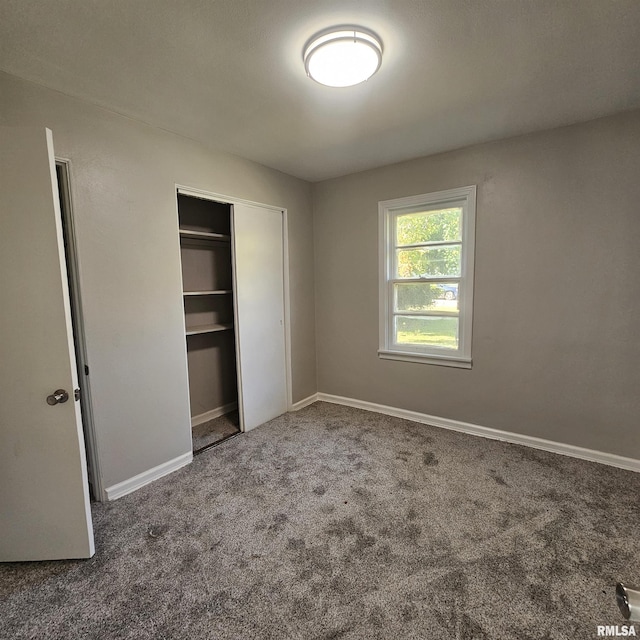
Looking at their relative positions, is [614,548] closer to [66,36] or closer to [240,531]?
[240,531]

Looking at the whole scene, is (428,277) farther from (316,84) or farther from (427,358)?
(316,84)

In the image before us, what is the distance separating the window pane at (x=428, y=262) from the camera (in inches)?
125

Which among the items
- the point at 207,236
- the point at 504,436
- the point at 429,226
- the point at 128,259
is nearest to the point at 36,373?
the point at 128,259

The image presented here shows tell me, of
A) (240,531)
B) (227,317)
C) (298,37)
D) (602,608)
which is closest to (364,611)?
(240,531)

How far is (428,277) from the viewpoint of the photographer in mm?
3316

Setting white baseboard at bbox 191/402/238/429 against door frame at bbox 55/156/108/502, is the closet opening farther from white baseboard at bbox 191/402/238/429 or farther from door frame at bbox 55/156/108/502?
door frame at bbox 55/156/108/502

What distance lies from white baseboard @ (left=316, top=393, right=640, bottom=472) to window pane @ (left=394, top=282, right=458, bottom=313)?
1.09m

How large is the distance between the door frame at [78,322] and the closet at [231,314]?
2.69ft

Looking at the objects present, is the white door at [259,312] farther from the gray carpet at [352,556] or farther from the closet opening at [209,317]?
the gray carpet at [352,556]

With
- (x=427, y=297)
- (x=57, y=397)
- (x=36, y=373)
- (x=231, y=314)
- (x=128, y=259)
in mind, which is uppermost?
(x=128, y=259)

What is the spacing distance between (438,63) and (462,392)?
2.59 metres

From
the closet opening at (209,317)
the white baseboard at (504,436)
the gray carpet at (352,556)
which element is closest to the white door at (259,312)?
the closet opening at (209,317)

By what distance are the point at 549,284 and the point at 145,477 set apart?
3459mm

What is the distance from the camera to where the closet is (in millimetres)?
3205
